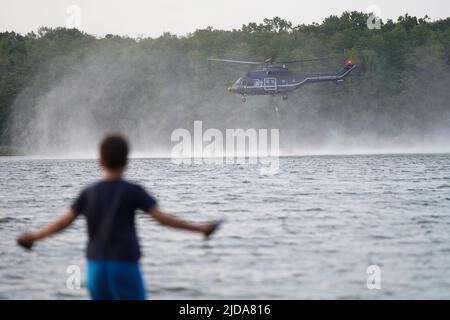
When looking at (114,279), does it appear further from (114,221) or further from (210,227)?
(210,227)

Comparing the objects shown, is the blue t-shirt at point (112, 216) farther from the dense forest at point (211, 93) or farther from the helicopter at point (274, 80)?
the dense forest at point (211, 93)

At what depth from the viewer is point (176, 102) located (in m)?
122

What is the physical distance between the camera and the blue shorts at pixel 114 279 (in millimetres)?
9156

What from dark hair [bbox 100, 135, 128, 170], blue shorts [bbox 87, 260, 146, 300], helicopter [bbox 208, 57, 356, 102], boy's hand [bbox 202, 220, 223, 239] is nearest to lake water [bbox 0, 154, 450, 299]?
blue shorts [bbox 87, 260, 146, 300]

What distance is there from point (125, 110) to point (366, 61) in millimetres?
32248

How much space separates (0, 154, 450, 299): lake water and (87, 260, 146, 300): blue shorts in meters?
4.86

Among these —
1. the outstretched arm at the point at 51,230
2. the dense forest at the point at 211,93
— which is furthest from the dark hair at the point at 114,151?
the dense forest at the point at 211,93

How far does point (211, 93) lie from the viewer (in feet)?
395

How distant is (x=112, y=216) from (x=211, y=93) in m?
112
